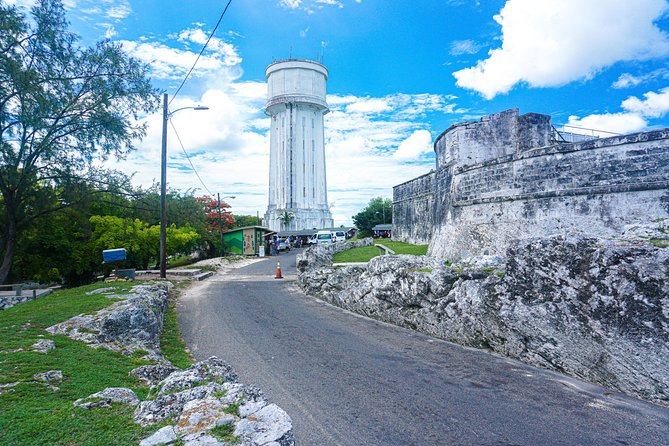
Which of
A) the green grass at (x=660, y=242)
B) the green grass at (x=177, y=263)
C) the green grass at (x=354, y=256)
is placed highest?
the green grass at (x=660, y=242)

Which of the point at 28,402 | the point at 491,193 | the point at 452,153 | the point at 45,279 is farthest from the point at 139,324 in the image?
the point at 45,279

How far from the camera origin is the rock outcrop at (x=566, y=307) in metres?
5.34

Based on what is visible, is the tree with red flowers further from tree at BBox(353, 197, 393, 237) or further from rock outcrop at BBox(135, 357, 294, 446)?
rock outcrop at BBox(135, 357, 294, 446)

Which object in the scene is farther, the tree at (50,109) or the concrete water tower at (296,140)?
the concrete water tower at (296,140)

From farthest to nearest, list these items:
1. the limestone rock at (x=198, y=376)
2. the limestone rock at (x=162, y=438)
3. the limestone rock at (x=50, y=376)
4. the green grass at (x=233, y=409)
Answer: the limestone rock at (x=50, y=376), the limestone rock at (x=198, y=376), the green grass at (x=233, y=409), the limestone rock at (x=162, y=438)

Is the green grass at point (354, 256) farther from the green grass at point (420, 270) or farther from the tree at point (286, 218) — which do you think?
the tree at point (286, 218)

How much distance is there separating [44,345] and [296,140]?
5732cm

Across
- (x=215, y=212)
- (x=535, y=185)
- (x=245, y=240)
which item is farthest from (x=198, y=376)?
(x=215, y=212)

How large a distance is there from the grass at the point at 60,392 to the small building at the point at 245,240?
1091 inches

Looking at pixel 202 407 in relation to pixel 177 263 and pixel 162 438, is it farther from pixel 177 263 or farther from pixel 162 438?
pixel 177 263

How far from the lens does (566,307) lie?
6270 mm

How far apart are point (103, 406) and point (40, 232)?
63.8ft

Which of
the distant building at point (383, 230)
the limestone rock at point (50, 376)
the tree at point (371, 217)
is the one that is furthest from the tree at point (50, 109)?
the tree at point (371, 217)

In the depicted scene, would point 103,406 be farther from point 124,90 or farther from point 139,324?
point 124,90
